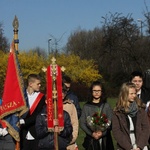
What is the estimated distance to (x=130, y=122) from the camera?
277 inches

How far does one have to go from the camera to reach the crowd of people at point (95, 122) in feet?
22.3

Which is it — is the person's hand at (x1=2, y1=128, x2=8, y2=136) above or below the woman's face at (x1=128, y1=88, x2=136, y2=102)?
below

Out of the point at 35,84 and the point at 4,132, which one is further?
the point at 35,84

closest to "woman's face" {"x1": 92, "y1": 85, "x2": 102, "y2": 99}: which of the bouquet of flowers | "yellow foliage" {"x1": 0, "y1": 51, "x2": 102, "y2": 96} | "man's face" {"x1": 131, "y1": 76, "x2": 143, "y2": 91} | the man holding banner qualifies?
the bouquet of flowers

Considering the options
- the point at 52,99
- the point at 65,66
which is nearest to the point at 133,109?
the point at 52,99

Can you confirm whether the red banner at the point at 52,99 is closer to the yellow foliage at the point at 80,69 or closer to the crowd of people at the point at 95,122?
the crowd of people at the point at 95,122

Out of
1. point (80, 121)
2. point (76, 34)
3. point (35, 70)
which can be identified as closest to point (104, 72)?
point (35, 70)

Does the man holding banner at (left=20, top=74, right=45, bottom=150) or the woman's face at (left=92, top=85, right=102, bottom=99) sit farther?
the man holding banner at (left=20, top=74, right=45, bottom=150)

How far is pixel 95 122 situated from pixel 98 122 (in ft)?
0.17

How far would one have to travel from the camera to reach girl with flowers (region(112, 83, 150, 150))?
6.97m

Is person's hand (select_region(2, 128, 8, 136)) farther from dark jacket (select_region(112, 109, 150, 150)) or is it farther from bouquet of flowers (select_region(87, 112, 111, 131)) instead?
dark jacket (select_region(112, 109, 150, 150))

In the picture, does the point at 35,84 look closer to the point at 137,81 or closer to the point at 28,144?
the point at 28,144

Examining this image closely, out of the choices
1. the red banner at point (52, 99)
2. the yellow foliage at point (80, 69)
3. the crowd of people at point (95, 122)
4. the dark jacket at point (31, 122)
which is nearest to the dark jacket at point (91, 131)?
the crowd of people at point (95, 122)

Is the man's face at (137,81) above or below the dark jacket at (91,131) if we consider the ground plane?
above
